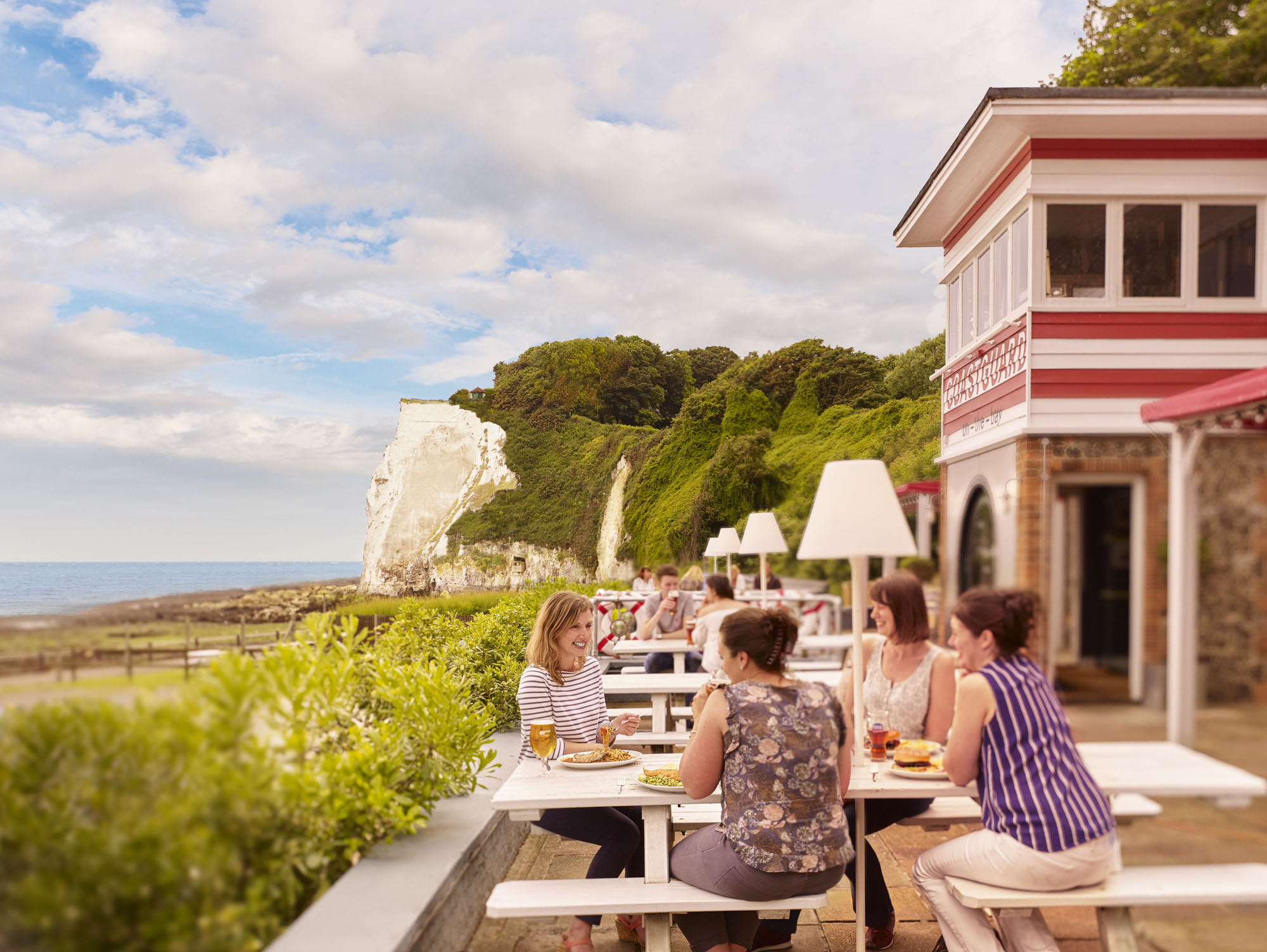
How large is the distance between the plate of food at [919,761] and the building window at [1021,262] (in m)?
1.39

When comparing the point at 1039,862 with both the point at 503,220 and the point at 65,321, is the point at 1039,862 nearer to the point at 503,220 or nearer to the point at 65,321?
the point at 65,321

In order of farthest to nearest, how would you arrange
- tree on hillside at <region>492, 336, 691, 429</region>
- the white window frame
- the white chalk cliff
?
the white chalk cliff → tree on hillside at <region>492, 336, 691, 429</region> → the white window frame

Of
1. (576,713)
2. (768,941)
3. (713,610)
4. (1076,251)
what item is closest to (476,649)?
(713,610)

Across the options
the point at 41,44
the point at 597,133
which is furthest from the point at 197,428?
the point at 597,133

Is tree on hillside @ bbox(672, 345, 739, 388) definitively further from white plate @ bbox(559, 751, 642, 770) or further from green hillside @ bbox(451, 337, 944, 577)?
white plate @ bbox(559, 751, 642, 770)

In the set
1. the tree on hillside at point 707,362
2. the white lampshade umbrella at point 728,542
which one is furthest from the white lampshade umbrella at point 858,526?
the tree on hillside at point 707,362

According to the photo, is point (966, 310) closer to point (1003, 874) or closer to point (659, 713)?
point (1003, 874)

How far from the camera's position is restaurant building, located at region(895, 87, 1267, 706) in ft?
5.70

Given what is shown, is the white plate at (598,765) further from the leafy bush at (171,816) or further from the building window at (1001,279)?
the building window at (1001,279)

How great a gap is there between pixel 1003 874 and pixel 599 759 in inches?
49.9

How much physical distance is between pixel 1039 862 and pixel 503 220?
3002 cm

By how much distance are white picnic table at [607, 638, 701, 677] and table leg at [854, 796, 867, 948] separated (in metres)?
3.10

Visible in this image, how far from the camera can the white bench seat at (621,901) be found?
2.30 meters

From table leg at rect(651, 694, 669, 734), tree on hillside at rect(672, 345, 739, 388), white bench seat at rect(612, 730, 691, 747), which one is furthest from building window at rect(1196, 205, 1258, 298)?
tree on hillside at rect(672, 345, 739, 388)
